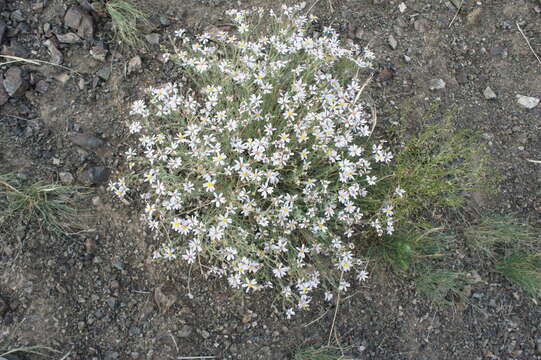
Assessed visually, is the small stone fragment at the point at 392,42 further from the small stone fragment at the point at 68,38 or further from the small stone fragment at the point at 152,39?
the small stone fragment at the point at 68,38

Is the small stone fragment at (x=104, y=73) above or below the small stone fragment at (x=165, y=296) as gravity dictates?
above

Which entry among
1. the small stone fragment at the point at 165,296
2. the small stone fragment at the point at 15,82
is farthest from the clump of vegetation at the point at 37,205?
the small stone fragment at the point at 165,296

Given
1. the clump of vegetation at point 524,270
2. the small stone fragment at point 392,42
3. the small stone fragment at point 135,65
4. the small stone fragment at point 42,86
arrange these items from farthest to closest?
the small stone fragment at point 392,42 < the small stone fragment at point 135,65 < the small stone fragment at point 42,86 < the clump of vegetation at point 524,270

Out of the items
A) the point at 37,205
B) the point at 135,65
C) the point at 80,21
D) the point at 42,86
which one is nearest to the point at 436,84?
the point at 135,65

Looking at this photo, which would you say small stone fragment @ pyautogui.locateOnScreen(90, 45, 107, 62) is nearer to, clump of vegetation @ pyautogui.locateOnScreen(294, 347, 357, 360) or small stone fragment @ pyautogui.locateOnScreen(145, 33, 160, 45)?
small stone fragment @ pyautogui.locateOnScreen(145, 33, 160, 45)

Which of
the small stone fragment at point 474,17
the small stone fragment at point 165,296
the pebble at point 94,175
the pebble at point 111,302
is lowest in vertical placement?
the pebble at point 111,302
